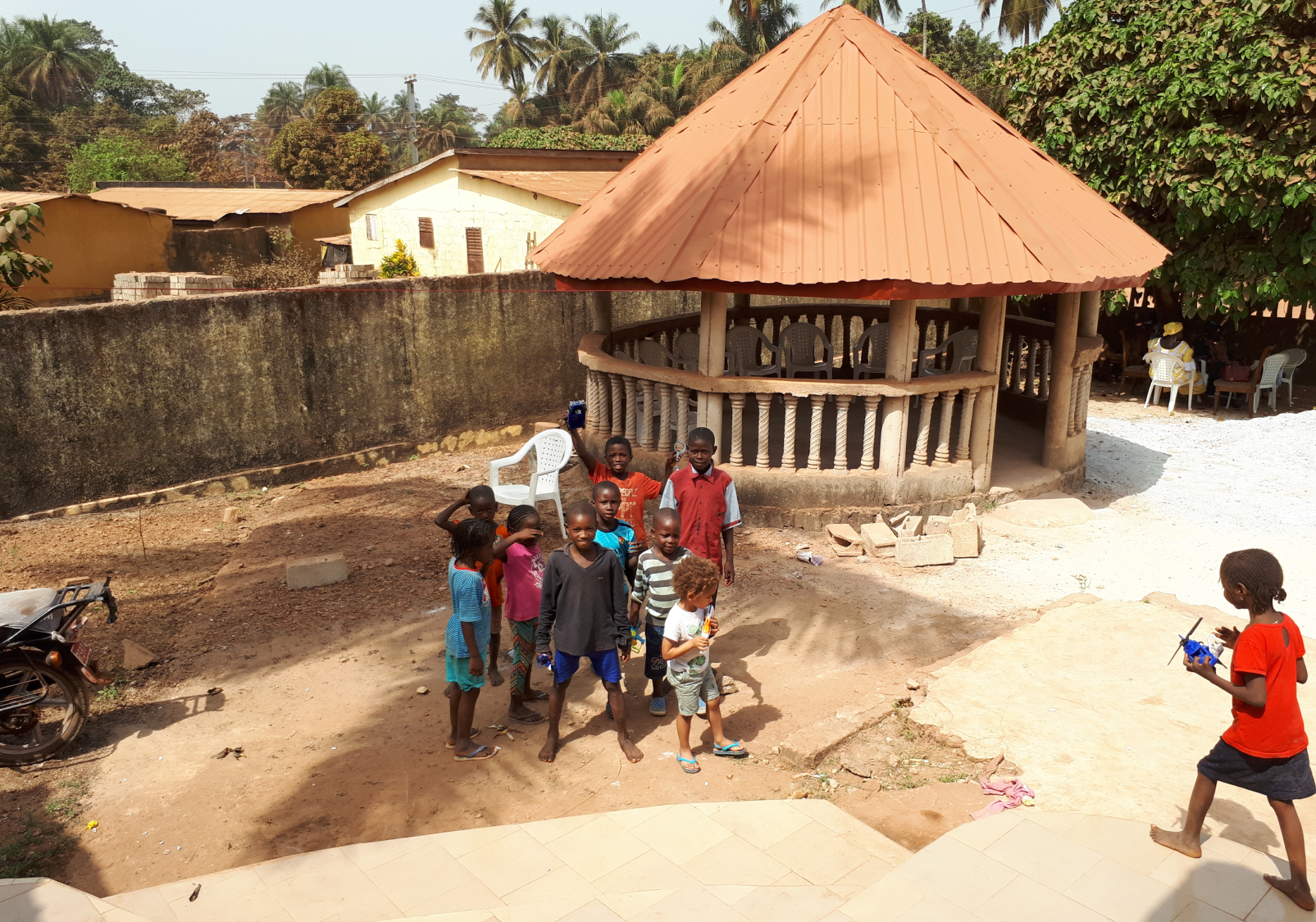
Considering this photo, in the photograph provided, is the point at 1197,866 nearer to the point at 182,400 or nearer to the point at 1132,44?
the point at 182,400

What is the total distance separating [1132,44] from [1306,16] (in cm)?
234

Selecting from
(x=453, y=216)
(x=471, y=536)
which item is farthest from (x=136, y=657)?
(x=453, y=216)

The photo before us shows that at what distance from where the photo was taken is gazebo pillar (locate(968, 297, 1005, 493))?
9094 millimetres

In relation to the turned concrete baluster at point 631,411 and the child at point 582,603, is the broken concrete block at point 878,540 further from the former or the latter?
the child at point 582,603

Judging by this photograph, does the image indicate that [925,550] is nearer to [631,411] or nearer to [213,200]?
[631,411]

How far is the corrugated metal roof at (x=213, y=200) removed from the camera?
27.0 meters

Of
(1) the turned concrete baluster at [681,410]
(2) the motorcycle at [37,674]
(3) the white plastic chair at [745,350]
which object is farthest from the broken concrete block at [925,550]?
(2) the motorcycle at [37,674]

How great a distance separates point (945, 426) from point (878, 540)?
144cm

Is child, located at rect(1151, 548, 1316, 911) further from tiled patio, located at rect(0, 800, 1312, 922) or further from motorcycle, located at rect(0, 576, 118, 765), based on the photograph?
motorcycle, located at rect(0, 576, 118, 765)

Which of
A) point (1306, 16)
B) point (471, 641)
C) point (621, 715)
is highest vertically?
point (1306, 16)

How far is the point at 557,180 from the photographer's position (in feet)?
74.6

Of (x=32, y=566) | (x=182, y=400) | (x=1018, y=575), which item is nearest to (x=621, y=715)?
(x=1018, y=575)

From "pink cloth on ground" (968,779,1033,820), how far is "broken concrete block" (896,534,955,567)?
3.38 m

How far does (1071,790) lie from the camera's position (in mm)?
4812
